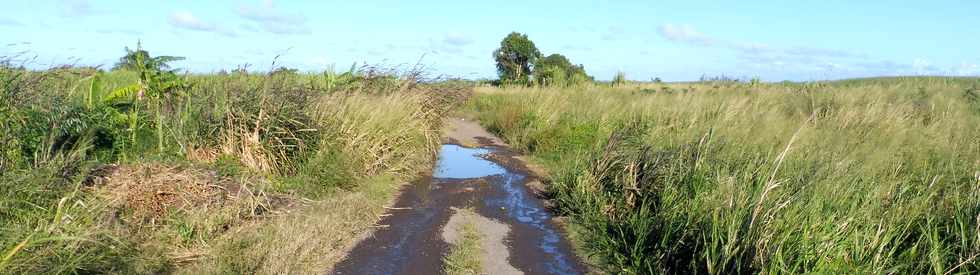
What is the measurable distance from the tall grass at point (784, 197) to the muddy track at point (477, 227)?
409mm

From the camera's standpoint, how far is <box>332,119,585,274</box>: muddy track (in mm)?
6055

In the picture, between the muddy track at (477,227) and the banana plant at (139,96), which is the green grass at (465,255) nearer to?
the muddy track at (477,227)

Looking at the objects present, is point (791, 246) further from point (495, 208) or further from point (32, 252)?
point (32, 252)

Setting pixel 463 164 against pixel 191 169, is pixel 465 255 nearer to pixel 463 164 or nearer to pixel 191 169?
pixel 191 169

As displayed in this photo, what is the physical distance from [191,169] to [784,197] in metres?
5.21

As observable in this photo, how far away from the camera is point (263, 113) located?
28.2 ft

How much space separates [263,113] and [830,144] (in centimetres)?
663

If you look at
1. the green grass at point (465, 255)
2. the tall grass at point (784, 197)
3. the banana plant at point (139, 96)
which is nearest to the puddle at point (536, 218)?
the tall grass at point (784, 197)

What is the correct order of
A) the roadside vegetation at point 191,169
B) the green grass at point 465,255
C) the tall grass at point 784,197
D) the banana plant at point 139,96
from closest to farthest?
the tall grass at point 784,197 < the roadside vegetation at point 191,169 < the green grass at point 465,255 < the banana plant at point 139,96

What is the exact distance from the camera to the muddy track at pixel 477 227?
19.9 feet

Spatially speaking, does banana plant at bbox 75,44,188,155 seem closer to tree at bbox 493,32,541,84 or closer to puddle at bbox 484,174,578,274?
puddle at bbox 484,174,578,274

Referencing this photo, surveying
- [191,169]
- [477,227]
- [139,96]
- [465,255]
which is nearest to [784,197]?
[465,255]

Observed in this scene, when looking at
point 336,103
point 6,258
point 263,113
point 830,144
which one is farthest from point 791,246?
point 336,103

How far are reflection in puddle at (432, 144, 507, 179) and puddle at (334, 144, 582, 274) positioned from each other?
0.06ft
